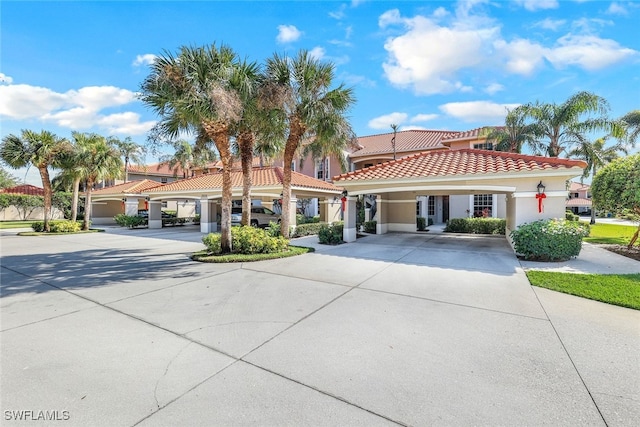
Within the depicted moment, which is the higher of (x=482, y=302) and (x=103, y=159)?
(x=103, y=159)

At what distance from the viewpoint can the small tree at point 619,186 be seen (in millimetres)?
9742

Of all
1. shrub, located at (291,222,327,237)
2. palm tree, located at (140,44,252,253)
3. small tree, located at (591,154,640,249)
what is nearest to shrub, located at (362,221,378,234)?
shrub, located at (291,222,327,237)

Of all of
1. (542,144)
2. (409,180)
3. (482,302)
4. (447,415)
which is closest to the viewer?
(447,415)

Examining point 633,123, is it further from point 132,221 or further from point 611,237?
point 132,221

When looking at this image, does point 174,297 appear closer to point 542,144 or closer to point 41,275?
point 41,275

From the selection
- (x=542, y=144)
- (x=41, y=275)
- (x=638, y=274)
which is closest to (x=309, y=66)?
(x=41, y=275)

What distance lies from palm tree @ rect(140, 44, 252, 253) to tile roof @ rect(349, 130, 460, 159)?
773 inches

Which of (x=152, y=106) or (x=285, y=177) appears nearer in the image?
(x=152, y=106)

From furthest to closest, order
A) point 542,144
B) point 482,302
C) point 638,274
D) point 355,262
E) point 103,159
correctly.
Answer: point 103,159
point 542,144
point 355,262
point 638,274
point 482,302

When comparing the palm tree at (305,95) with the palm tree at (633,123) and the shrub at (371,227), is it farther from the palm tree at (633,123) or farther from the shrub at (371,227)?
the palm tree at (633,123)

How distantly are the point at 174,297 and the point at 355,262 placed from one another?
541cm

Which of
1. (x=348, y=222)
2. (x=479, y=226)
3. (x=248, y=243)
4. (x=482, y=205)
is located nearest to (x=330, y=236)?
(x=348, y=222)

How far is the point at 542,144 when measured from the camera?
640 inches

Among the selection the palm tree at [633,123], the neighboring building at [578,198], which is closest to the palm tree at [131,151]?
the palm tree at [633,123]
